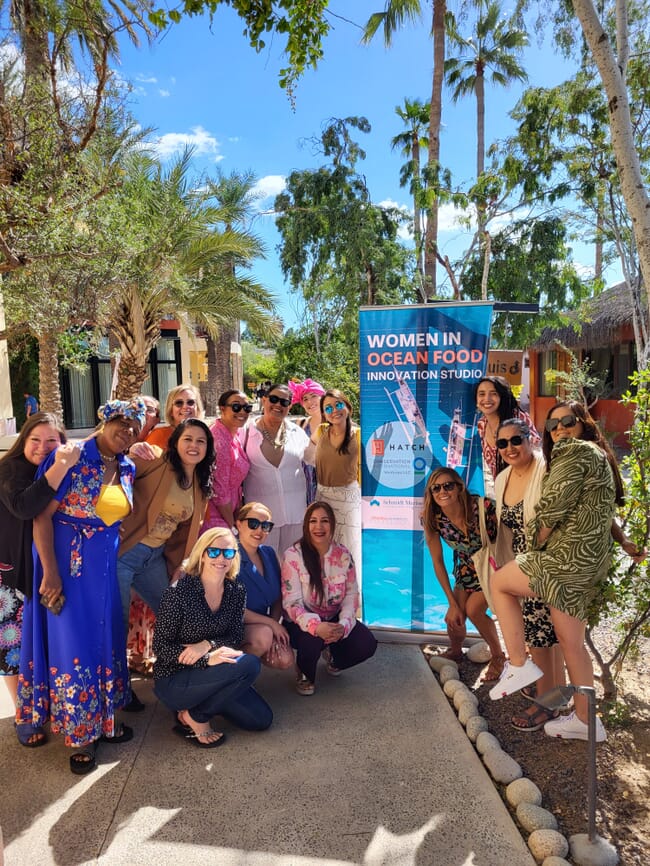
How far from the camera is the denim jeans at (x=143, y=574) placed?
3418mm

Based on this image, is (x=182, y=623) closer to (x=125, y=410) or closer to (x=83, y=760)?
(x=83, y=760)

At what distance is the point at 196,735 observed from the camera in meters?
3.10

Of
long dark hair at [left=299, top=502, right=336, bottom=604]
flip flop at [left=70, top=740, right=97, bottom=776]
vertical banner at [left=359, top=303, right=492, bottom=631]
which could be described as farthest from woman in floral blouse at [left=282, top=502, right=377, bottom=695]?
flip flop at [left=70, top=740, right=97, bottom=776]

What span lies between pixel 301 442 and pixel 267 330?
430 inches

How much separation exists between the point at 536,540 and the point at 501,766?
1036 mm

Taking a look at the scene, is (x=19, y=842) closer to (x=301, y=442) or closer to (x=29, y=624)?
(x=29, y=624)

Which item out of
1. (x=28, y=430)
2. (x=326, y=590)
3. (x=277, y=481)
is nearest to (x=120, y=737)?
(x=326, y=590)

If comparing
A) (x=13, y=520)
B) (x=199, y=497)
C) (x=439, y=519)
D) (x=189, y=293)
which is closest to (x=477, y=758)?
(x=439, y=519)

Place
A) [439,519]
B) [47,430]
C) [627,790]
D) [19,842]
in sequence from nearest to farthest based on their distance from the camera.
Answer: [19,842], [627,790], [47,430], [439,519]

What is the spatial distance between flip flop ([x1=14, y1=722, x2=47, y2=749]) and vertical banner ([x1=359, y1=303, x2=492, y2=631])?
7.24 feet

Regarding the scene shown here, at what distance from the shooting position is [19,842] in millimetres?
2424

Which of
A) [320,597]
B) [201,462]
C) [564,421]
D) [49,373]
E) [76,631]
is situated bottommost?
[320,597]

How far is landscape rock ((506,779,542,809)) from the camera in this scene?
2.58 metres

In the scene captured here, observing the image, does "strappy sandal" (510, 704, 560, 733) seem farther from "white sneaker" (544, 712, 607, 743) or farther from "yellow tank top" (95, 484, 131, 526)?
"yellow tank top" (95, 484, 131, 526)
